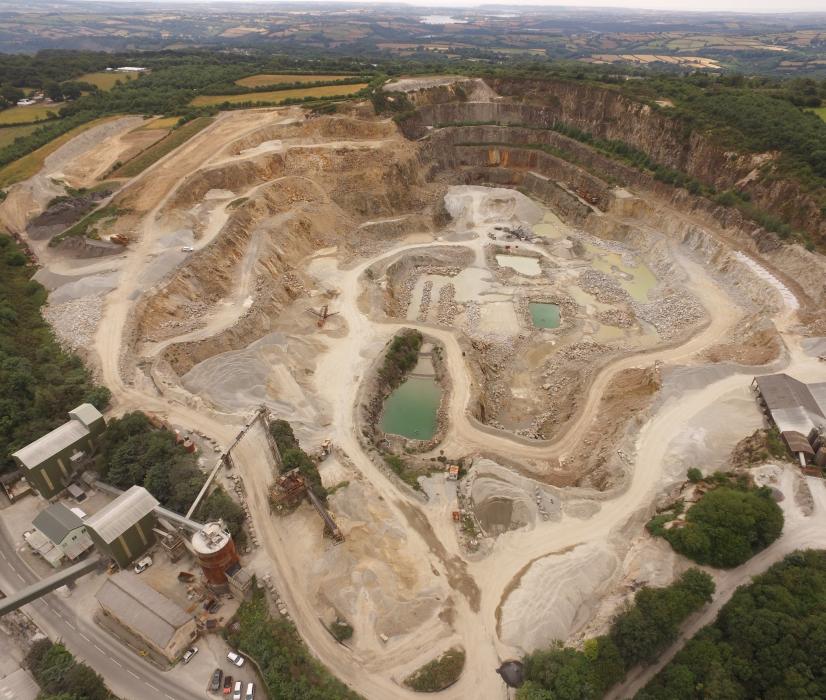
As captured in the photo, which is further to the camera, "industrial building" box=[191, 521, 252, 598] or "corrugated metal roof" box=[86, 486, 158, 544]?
"corrugated metal roof" box=[86, 486, 158, 544]

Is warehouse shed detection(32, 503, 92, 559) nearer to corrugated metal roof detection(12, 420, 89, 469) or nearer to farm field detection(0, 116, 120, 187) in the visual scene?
corrugated metal roof detection(12, 420, 89, 469)

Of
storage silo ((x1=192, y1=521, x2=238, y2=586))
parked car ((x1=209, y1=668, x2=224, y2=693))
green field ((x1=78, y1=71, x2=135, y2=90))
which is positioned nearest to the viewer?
parked car ((x1=209, y1=668, x2=224, y2=693))

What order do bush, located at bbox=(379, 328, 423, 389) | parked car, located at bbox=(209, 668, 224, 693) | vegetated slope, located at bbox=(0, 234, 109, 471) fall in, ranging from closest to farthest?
parked car, located at bbox=(209, 668, 224, 693)
vegetated slope, located at bbox=(0, 234, 109, 471)
bush, located at bbox=(379, 328, 423, 389)

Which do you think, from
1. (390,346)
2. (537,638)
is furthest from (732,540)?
(390,346)

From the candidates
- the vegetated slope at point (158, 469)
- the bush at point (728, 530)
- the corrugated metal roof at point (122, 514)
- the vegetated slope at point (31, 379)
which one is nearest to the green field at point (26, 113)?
the vegetated slope at point (31, 379)

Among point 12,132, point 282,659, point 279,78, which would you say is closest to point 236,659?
point 282,659

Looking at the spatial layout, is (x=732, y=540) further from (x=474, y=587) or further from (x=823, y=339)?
(x=823, y=339)

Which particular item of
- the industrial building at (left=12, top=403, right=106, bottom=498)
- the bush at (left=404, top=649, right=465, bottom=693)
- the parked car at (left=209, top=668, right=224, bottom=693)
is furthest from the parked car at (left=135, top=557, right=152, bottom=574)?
the bush at (left=404, top=649, right=465, bottom=693)
